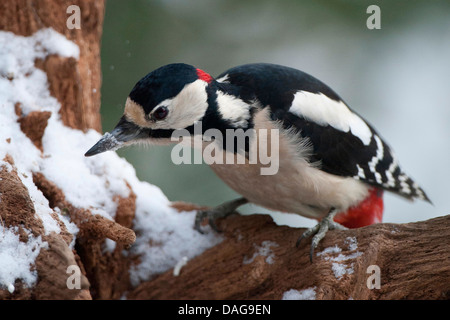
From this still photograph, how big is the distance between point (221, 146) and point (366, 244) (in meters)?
0.75

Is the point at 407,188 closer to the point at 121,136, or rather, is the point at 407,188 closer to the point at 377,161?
the point at 377,161

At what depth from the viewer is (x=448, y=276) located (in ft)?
6.79

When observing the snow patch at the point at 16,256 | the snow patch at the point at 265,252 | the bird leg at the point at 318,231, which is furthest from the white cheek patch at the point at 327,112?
the snow patch at the point at 16,256

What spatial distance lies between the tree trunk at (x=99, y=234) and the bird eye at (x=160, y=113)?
455mm

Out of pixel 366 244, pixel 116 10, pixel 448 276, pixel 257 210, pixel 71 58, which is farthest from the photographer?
pixel 257 210

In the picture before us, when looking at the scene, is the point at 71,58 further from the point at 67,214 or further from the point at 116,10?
the point at 116,10

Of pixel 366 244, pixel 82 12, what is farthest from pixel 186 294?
pixel 82 12

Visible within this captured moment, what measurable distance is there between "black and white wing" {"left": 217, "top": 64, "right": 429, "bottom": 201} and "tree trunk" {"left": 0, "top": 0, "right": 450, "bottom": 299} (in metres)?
0.44

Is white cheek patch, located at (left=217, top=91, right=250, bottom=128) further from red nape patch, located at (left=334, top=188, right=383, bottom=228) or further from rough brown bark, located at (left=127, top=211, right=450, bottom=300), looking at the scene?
red nape patch, located at (left=334, top=188, right=383, bottom=228)

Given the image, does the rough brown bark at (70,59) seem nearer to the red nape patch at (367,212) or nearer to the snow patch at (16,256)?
the snow patch at (16,256)

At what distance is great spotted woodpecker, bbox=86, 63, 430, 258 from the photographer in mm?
2309

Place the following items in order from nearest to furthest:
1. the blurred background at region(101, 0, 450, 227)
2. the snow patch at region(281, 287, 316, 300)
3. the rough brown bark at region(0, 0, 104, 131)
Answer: the snow patch at region(281, 287, 316, 300), the rough brown bark at region(0, 0, 104, 131), the blurred background at region(101, 0, 450, 227)

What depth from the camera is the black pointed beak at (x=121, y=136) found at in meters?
2.30

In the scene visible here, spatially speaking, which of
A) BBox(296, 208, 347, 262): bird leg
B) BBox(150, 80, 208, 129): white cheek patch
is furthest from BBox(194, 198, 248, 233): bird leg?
BBox(150, 80, 208, 129): white cheek patch
